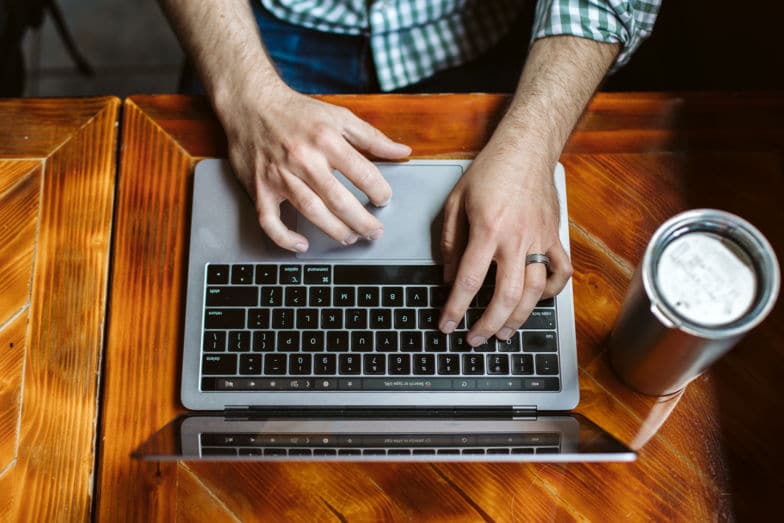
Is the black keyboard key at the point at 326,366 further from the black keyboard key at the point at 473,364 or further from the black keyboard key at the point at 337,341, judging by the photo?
the black keyboard key at the point at 473,364

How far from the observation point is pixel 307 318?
63cm

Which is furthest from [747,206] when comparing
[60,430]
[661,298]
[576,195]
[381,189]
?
[60,430]

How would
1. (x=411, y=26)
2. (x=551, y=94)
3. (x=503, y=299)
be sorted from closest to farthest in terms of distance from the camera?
1. (x=503, y=299)
2. (x=551, y=94)
3. (x=411, y=26)

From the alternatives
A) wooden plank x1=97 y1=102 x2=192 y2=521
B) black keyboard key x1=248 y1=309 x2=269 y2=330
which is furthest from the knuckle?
wooden plank x1=97 y1=102 x2=192 y2=521

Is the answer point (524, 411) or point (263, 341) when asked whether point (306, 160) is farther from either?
point (524, 411)

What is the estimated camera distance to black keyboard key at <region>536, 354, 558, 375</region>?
0.61 meters

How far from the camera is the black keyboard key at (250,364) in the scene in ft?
2.02

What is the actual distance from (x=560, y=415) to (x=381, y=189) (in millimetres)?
298

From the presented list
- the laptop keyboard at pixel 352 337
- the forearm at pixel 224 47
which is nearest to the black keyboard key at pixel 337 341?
the laptop keyboard at pixel 352 337

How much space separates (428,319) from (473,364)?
65mm

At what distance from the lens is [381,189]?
0.65 meters

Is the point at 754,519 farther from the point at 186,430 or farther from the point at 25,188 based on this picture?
the point at 25,188

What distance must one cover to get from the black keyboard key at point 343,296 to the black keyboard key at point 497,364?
6.0 inches

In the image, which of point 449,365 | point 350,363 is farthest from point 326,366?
point 449,365
